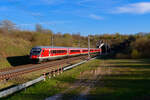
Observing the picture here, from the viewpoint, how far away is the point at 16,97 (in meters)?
10.6

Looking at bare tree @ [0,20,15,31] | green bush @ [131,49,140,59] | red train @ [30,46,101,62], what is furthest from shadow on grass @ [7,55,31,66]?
green bush @ [131,49,140,59]

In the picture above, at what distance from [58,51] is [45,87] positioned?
77.8 feet

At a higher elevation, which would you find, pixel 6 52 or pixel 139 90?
pixel 6 52

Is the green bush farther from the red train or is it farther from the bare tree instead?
the bare tree

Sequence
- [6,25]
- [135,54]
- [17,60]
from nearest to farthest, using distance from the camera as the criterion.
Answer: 1. [17,60]
2. [135,54]
3. [6,25]

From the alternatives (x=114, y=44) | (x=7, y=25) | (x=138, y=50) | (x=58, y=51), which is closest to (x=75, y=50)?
(x=58, y=51)

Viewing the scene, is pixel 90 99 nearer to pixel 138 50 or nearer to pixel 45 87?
pixel 45 87

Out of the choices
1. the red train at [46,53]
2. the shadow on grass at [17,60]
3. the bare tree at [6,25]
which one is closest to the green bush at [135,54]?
the red train at [46,53]

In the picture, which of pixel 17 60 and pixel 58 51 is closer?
pixel 17 60

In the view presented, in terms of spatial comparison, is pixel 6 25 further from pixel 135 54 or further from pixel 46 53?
pixel 135 54

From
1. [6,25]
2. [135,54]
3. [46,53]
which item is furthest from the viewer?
[6,25]

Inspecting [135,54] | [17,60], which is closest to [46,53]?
[17,60]

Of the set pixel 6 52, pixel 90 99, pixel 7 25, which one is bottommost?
pixel 90 99

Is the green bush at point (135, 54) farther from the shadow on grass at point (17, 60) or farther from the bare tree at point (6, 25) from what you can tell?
the bare tree at point (6, 25)
